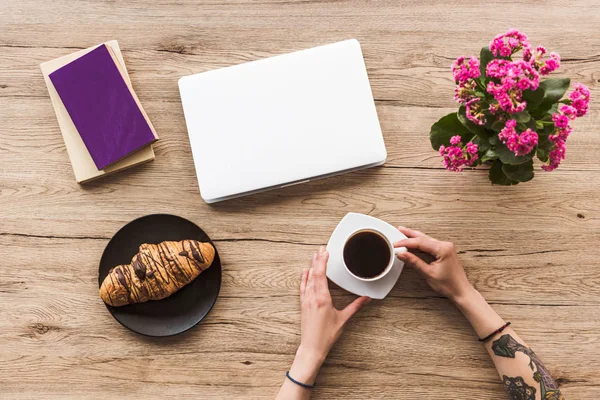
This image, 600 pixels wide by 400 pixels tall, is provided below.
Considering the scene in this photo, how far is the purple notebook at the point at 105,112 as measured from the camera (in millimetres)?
1127

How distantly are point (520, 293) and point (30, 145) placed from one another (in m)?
1.25

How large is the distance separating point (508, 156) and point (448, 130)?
0.14 m

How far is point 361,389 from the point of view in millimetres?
1160

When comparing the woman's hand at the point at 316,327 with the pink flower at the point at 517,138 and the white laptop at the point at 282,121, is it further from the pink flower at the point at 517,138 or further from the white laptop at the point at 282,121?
the pink flower at the point at 517,138

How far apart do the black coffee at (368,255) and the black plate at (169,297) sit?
0.32 meters

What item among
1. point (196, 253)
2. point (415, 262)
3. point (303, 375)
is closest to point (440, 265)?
point (415, 262)

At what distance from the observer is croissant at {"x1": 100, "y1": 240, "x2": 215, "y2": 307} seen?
108 centimetres

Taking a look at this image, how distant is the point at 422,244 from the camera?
43.4 inches

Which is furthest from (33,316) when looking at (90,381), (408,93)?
(408,93)

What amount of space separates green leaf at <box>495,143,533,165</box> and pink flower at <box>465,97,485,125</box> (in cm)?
6

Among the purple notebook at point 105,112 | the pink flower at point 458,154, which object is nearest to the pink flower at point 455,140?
the pink flower at point 458,154

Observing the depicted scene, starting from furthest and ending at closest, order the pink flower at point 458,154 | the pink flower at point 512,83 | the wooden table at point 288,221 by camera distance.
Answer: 1. the wooden table at point 288,221
2. the pink flower at point 458,154
3. the pink flower at point 512,83

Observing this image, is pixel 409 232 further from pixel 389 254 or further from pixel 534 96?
pixel 534 96

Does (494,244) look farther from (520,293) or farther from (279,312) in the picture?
(279,312)
